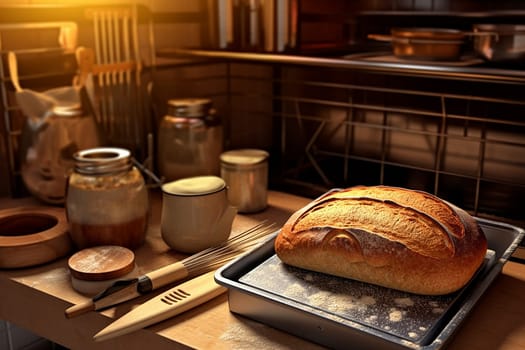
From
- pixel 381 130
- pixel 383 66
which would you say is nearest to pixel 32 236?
pixel 383 66

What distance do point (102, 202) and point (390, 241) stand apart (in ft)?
1.52

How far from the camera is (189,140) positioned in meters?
1.18

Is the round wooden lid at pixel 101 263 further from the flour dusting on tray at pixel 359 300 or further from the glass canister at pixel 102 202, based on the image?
the flour dusting on tray at pixel 359 300

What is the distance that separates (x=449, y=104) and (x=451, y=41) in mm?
321

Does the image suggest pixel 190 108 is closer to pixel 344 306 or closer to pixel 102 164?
pixel 102 164

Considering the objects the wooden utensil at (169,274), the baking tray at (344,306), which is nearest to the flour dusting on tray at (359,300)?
the baking tray at (344,306)

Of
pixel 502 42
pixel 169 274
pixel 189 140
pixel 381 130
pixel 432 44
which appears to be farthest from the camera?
pixel 381 130

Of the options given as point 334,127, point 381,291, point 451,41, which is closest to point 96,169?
point 381,291

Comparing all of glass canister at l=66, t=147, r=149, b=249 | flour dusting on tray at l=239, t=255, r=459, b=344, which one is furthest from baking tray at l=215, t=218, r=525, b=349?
glass canister at l=66, t=147, r=149, b=249

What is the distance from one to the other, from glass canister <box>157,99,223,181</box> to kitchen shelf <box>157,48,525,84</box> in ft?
0.42

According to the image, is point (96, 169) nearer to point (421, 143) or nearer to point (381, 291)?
point (381, 291)

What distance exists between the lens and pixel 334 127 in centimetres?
156

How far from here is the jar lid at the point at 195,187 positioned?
0.93 meters

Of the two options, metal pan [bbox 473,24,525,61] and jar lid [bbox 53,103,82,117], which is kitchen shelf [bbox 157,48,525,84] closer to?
metal pan [bbox 473,24,525,61]
